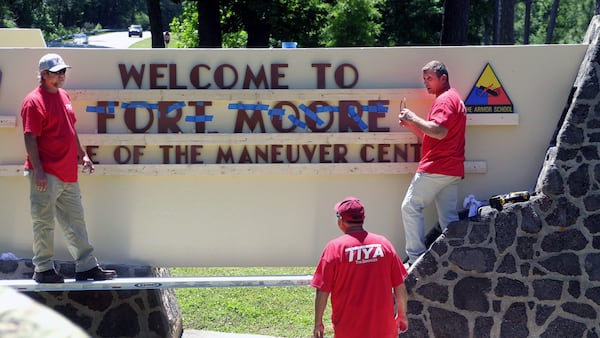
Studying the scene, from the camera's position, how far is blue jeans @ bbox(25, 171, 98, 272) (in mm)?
7887

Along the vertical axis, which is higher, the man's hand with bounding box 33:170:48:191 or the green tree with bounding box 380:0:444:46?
the green tree with bounding box 380:0:444:46

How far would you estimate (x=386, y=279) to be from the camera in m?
6.14

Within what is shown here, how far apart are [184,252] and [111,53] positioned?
2.01 meters

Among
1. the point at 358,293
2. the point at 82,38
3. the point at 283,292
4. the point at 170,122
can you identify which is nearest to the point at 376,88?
the point at 170,122

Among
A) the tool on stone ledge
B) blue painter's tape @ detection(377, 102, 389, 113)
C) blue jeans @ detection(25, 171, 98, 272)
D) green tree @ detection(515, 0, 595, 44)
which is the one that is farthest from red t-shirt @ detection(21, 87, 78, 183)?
green tree @ detection(515, 0, 595, 44)

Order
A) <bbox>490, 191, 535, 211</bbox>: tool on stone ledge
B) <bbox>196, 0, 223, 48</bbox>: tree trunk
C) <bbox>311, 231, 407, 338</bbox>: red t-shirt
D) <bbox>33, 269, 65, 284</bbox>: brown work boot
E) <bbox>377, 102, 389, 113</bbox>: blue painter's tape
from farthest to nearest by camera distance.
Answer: <bbox>196, 0, 223, 48</bbox>: tree trunk → <bbox>377, 102, 389, 113</bbox>: blue painter's tape → <bbox>490, 191, 535, 211</bbox>: tool on stone ledge → <bbox>33, 269, 65, 284</bbox>: brown work boot → <bbox>311, 231, 407, 338</bbox>: red t-shirt

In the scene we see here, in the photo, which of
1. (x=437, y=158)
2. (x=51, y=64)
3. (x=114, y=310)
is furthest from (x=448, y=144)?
(x=114, y=310)

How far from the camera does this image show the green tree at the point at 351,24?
2861 cm

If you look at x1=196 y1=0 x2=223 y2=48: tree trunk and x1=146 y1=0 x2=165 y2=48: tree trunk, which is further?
x1=146 y1=0 x2=165 y2=48: tree trunk

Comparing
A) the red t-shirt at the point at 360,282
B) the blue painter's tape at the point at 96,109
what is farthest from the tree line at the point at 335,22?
the red t-shirt at the point at 360,282

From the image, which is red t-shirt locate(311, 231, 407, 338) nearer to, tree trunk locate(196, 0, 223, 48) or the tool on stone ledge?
the tool on stone ledge

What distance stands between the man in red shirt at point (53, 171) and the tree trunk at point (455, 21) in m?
11.8

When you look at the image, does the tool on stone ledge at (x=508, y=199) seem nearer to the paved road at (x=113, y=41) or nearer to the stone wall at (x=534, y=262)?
the stone wall at (x=534, y=262)

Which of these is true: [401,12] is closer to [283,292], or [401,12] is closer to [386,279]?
[283,292]
